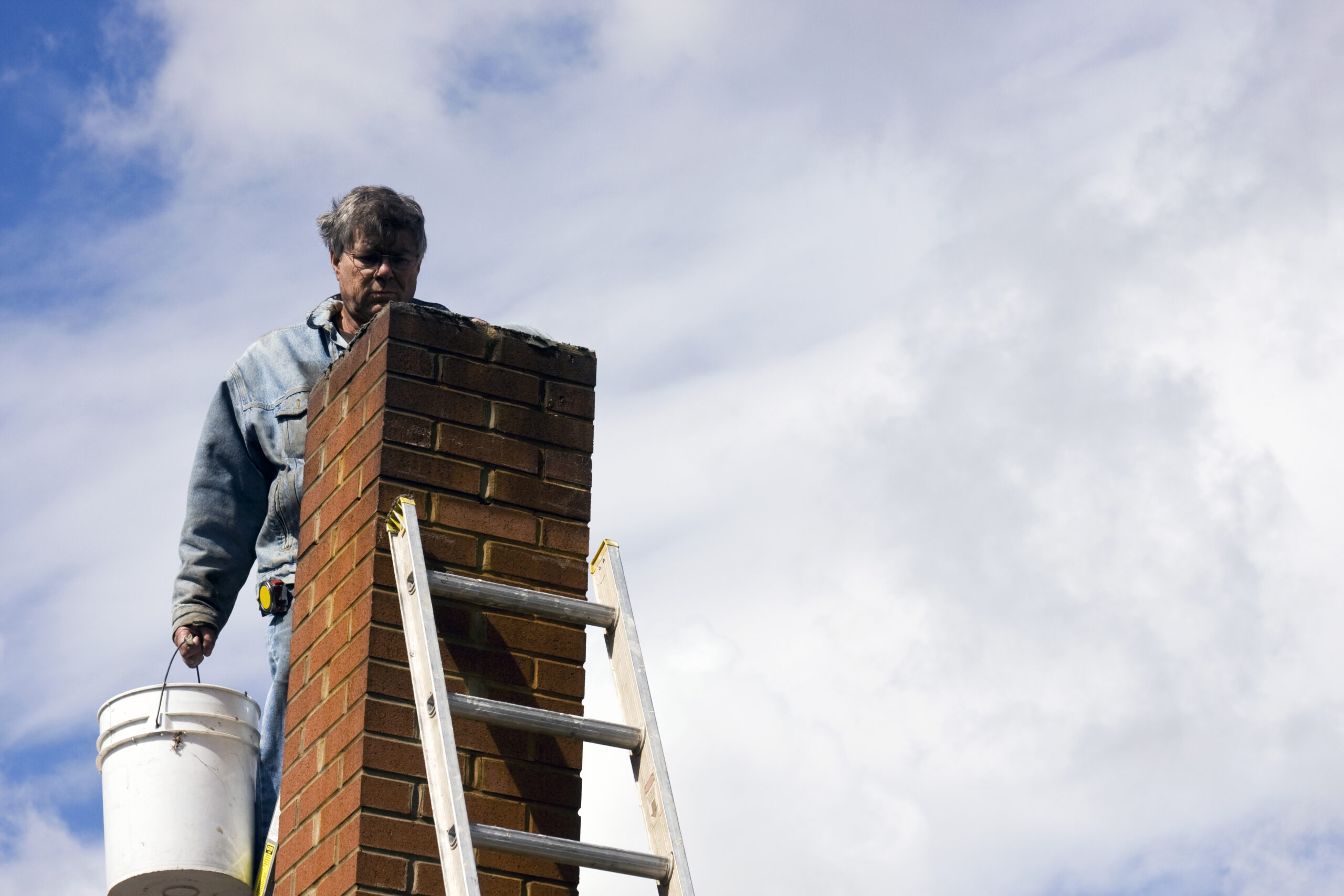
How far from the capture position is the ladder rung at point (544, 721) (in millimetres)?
3387

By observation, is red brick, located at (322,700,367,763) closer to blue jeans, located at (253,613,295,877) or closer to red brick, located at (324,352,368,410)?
blue jeans, located at (253,613,295,877)

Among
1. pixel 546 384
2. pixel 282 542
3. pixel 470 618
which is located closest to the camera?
pixel 470 618

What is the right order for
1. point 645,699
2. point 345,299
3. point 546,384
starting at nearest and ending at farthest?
point 645,699 < point 546,384 < point 345,299

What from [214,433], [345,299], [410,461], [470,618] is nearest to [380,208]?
[345,299]

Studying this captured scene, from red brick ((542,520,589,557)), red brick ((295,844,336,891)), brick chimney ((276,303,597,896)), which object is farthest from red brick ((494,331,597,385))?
red brick ((295,844,336,891))

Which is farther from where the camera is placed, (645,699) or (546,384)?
(546,384)

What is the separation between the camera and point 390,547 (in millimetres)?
3744

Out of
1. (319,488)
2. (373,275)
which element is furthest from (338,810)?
(373,275)

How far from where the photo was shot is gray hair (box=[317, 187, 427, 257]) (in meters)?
4.79

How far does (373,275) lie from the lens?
4770 millimetres

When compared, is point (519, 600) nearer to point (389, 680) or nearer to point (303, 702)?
point (389, 680)

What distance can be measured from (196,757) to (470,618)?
0.74m

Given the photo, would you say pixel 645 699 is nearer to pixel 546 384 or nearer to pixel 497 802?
pixel 497 802

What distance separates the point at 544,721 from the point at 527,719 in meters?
0.04
